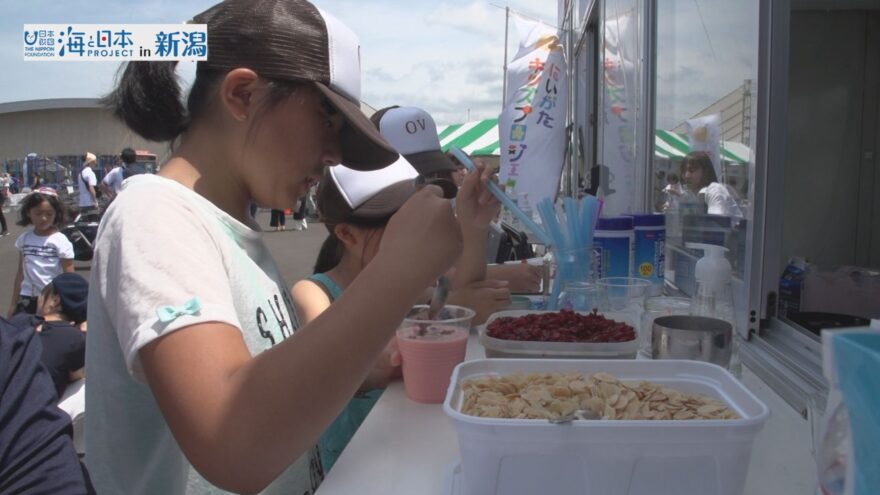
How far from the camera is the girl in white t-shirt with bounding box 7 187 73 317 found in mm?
4918

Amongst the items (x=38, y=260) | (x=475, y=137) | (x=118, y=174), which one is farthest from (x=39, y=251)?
(x=475, y=137)

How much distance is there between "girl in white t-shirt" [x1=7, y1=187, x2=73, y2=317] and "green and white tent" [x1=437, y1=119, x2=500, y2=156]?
8.35 meters

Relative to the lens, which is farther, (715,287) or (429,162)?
(429,162)

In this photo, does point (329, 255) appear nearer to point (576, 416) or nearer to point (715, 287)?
point (715, 287)

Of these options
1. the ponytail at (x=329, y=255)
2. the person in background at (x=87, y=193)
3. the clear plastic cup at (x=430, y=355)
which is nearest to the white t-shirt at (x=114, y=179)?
the person in background at (x=87, y=193)

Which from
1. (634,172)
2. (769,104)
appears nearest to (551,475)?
(769,104)

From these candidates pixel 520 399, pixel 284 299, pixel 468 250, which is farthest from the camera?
pixel 468 250

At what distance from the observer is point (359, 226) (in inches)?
69.8

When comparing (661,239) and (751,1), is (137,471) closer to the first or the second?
(661,239)

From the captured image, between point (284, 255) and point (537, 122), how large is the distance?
6.08m

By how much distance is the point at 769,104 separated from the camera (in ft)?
4.91

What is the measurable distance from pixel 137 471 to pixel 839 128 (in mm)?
3645

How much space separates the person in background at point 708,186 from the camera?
1.77 metres

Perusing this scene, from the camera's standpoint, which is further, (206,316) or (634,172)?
(634,172)
